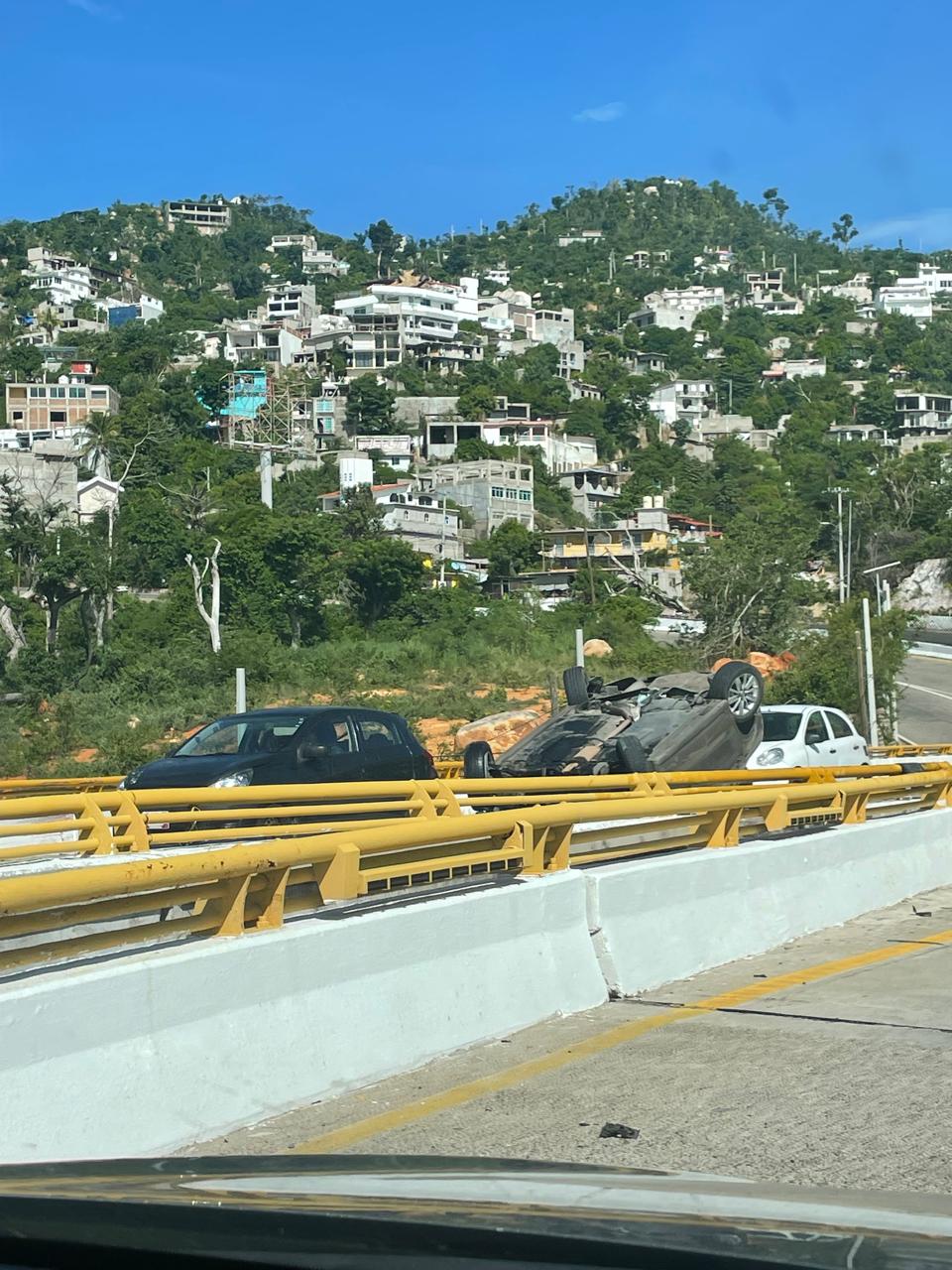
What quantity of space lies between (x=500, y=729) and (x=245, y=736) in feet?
105

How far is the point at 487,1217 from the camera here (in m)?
2.66

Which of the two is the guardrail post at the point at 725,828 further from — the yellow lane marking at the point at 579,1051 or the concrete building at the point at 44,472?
the concrete building at the point at 44,472

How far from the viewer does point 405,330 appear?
585 ft

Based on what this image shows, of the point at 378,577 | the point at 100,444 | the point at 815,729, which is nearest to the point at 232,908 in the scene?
the point at 815,729

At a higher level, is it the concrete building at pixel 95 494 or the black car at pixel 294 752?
the concrete building at pixel 95 494

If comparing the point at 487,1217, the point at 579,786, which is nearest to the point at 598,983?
the point at 579,786

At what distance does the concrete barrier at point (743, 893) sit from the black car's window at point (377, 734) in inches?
216

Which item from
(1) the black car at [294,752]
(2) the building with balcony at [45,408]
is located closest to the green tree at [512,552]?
(2) the building with balcony at [45,408]

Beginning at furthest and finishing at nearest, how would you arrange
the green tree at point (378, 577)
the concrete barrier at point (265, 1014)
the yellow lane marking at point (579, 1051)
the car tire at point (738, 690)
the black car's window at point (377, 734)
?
the green tree at point (378, 577), the car tire at point (738, 690), the black car's window at point (377, 734), the yellow lane marking at point (579, 1051), the concrete barrier at point (265, 1014)

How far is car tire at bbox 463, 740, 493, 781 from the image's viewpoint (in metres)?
18.3

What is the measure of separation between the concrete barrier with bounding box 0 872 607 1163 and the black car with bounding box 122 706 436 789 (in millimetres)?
7474

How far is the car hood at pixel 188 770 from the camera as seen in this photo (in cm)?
1608

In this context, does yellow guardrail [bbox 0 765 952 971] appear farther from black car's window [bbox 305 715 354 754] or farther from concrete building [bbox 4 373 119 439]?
concrete building [bbox 4 373 119 439]

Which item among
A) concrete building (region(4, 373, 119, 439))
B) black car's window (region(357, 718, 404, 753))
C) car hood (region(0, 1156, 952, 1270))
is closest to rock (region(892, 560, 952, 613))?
concrete building (region(4, 373, 119, 439))
